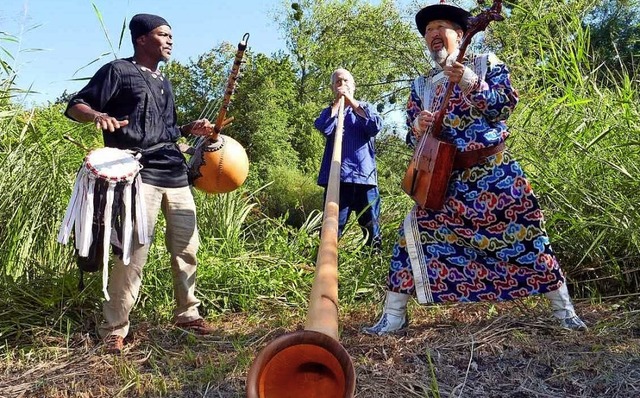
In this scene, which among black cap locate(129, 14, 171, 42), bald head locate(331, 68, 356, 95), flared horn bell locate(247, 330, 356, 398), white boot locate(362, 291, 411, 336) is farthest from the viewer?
bald head locate(331, 68, 356, 95)

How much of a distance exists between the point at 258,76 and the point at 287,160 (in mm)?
2331

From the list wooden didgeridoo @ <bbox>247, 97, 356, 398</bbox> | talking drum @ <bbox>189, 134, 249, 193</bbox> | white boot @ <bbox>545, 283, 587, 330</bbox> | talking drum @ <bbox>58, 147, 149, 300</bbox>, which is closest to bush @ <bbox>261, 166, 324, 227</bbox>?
talking drum @ <bbox>189, 134, 249, 193</bbox>

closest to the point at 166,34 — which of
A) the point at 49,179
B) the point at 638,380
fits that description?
the point at 49,179

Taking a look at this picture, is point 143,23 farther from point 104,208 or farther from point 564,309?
point 564,309

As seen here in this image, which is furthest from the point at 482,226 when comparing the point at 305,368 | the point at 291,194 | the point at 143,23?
the point at 291,194

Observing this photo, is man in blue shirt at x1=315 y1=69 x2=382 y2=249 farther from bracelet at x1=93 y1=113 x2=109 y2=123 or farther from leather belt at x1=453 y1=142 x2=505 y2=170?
bracelet at x1=93 y1=113 x2=109 y2=123

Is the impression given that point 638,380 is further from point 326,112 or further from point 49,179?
point 49,179

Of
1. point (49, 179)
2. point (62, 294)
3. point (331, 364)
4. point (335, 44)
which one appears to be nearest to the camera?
point (331, 364)

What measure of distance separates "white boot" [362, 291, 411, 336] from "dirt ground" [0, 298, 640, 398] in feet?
0.28

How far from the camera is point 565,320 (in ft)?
9.62

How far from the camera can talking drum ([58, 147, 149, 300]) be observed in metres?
2.91

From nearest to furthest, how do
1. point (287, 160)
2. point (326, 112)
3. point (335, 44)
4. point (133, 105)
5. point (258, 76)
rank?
1. point (133, 105)
2. point (326, 112)
3. point (287, 160)
4. point (258, 76)
5. point (335, 44)

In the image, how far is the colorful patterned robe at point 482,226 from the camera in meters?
2.88

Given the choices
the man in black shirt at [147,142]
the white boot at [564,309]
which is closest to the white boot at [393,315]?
the white boot at [564,309]
